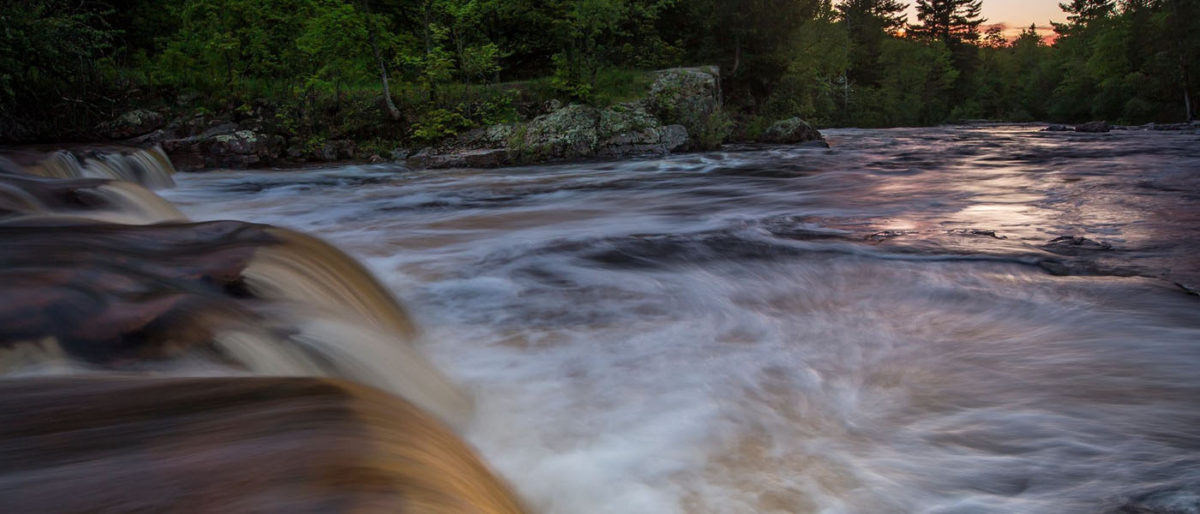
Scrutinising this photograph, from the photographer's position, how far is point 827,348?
3186 millimetres

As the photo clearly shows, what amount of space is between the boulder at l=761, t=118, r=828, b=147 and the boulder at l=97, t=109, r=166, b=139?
1437 centimetres

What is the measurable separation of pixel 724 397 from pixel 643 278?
198 cm

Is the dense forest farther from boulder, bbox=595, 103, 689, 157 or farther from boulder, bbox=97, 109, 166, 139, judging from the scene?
boulder, bbox=595, 103, 689, 157

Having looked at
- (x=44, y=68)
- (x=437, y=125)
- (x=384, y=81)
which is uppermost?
(x=44, y=68)

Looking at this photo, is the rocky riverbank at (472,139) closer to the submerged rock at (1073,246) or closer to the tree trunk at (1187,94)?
the submerged rock at (1073,246)

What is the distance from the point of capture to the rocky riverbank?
13.2m

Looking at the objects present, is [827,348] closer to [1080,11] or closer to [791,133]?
[791,133]

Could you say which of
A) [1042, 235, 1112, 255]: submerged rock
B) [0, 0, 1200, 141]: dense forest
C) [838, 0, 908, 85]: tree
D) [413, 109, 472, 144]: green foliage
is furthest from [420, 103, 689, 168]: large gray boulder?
[838, 0, 908, 85]: tree

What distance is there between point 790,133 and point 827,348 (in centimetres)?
1551

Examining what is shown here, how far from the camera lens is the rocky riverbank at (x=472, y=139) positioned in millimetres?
13203

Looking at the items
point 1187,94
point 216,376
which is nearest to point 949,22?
point 1187,94

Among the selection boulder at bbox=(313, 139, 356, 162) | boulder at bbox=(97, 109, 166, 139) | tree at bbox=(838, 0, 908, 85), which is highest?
tree at bbox=(838, 0, 908, 85)

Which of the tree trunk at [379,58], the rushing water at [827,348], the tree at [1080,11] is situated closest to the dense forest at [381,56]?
the tree trunk at [379,58]

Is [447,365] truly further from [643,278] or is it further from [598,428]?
[643,278]
